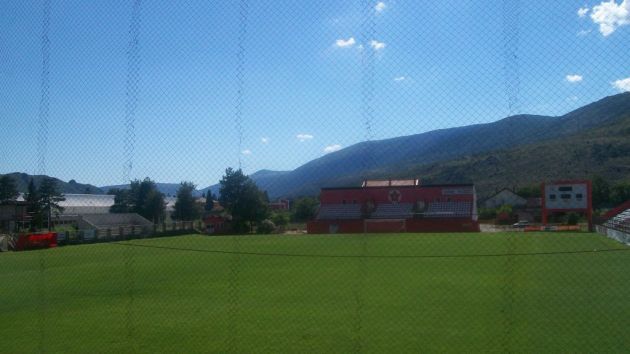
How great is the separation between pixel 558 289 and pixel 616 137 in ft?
14.1

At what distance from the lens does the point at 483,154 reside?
6043 millimetres

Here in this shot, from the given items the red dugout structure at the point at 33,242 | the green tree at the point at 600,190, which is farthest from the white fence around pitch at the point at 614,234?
the red dugout structure at the point at 33,242

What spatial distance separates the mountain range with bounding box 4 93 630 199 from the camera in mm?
5508

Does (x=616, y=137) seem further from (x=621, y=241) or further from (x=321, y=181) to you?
(x=621, y=241)

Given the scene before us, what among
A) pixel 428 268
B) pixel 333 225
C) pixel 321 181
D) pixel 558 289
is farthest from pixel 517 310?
pixel 333 225

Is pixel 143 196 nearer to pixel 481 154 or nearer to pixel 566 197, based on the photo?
pixel 481 154

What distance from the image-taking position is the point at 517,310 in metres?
9.16

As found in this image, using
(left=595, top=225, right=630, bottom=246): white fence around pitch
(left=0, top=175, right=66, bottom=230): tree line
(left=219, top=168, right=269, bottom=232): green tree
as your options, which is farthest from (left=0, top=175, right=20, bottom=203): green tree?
(left=595, top=225, right=630, bottom=246): white fence around pitch

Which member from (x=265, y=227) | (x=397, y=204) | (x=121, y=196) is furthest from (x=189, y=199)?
(x=265, y=227)

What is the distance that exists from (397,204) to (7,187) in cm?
843

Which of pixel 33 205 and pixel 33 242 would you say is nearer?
pixel 33 205

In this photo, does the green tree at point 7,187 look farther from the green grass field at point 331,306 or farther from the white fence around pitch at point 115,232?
the white fence around pitch at point 115,232

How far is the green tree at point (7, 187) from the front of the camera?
1118 centimetres

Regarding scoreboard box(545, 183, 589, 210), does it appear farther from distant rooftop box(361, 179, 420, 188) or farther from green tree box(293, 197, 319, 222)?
distant rooftop box(361, 179, 420, 188)
